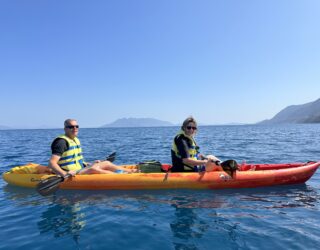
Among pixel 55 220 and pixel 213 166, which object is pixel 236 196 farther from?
pixel 55 220

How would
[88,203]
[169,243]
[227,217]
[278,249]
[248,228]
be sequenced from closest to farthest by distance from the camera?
[278,249] → [169,243] → [248,228] → [227,217] → [88,203]

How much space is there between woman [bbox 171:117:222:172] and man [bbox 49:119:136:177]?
170 centimetres

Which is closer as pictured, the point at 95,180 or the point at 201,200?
the point at 201,200

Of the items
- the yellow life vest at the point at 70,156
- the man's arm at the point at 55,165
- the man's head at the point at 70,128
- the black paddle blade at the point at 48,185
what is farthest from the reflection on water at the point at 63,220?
the man's head at the point at 70,128

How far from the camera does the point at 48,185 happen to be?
7.04 meters

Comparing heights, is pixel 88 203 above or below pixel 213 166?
below

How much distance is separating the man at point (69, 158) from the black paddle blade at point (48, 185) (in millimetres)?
181

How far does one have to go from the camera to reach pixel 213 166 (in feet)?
25.9

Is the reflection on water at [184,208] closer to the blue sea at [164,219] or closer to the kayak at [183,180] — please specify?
the blue sea at [164,219]

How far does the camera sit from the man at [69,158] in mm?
7153

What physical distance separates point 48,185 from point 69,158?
0.95 metres

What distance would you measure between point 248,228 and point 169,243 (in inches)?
Result: 61.0

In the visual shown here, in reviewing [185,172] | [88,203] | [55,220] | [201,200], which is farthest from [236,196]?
[55,220]

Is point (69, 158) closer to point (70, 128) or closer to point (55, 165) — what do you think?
Answer: point (55, 165)
